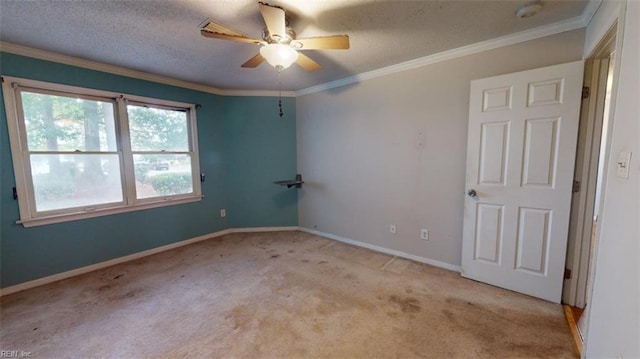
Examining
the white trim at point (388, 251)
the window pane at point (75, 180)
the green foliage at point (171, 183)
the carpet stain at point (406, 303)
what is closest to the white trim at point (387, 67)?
the window pane at point (75, 180)

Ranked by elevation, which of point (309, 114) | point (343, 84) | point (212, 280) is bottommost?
point (212, 280)

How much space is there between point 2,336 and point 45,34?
94.3 inches

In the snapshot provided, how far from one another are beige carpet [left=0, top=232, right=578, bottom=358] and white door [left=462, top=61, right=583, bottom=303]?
26cm

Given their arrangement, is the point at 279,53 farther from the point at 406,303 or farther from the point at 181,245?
the point at 181,245

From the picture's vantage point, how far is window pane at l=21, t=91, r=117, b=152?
2.45 m

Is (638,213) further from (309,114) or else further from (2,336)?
(2,336)

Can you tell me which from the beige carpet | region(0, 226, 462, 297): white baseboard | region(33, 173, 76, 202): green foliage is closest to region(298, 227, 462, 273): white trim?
region(0, 226, 462, 297): white baseboard

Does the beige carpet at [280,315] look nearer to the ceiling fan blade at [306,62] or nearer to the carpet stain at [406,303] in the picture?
the carpet stain at [406,303]

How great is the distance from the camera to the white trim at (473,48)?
6.48ft

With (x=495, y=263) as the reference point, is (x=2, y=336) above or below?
below

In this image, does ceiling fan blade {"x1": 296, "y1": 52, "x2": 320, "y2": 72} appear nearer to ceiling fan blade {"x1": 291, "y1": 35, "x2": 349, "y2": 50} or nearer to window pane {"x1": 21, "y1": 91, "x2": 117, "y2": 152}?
ceiling fan blade {"x1": 291, "y1": 35, "x2": 349, "y2": 50}

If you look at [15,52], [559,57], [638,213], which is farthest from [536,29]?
[15,52]

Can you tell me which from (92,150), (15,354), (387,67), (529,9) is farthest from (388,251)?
(92,150)

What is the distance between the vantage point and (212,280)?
257 centimetres
